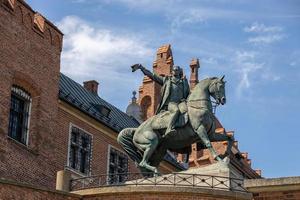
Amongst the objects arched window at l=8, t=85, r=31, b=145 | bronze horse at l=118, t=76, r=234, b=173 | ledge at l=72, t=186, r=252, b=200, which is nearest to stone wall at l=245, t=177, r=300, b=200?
ledge at l=72, t=186, r=252, b=200

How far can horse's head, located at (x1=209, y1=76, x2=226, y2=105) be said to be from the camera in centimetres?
2347

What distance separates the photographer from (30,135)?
99.7 feet

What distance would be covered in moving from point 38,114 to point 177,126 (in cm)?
939

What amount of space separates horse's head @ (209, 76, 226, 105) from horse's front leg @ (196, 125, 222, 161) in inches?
42.9

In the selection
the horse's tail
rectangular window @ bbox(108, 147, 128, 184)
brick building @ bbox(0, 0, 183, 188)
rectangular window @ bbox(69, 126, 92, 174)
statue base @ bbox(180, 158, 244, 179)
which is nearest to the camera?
statue base @ bbox(180, 158, 244, 179)

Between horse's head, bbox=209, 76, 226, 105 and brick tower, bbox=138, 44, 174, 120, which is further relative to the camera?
brick tower, bbox=138, 44, 174, 120

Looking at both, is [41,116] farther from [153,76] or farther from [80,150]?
[153,76]

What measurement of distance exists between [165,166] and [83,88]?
19.0 feet

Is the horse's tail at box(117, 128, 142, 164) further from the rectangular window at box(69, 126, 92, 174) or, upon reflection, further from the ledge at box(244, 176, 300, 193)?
the rectangular window at box(69, 126, 92, 174)

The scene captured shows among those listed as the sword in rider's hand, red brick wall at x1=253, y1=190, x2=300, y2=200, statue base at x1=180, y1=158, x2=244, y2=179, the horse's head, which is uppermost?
the sword in rider's hand

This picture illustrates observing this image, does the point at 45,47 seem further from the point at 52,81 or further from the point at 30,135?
the point at 30,135

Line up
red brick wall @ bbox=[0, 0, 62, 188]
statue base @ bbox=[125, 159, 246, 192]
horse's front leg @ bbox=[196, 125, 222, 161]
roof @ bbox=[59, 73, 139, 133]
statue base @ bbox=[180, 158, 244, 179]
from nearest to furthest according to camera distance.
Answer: statue base @ bbox=[125, 159, 246, 192] < statue base @ bbox=[180, 158, 244, 179] < horse's front leg @ bbox=[196, 125, 222, 161] < red brick wall @ bbox=[0, 0, 62, 188] < roof @ bbox=[59, 73, 139, 133]

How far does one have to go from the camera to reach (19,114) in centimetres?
3042

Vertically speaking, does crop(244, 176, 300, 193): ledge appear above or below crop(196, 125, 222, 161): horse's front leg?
below
